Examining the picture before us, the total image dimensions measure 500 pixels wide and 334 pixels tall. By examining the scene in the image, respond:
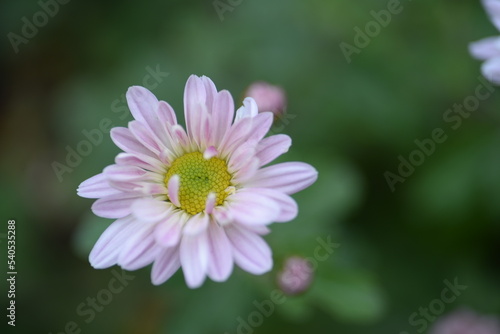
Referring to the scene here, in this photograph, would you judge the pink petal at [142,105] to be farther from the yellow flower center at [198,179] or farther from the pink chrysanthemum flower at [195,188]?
the yellow flower center at [198,179]

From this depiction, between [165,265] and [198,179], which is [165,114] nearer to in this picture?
[198,179]

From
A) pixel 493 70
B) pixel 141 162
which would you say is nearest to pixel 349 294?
pixel 493 70

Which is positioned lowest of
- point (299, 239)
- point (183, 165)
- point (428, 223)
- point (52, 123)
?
point (428, 223)

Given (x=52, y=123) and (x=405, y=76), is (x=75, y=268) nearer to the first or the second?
(x=52, y=123)

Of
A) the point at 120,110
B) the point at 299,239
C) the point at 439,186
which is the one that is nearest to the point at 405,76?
the point at 439,186

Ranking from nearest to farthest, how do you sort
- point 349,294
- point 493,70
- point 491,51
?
point 493,70 < point 491,51 < point 349,294

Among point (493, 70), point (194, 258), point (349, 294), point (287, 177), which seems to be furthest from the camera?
point (349, 294)

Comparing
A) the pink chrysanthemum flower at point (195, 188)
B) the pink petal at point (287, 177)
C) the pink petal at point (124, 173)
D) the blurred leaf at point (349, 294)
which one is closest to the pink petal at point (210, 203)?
the pink chrysanthemum flower at point (195, 188)
